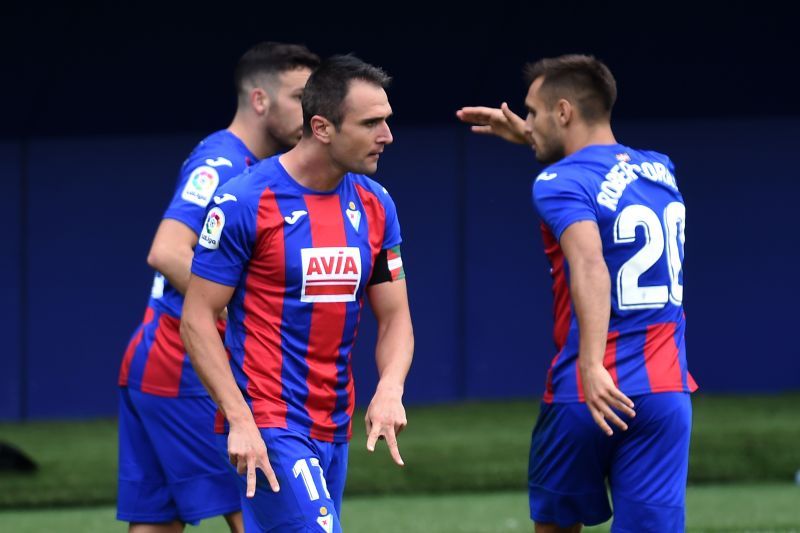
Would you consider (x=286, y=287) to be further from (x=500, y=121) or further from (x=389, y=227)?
(x=500, y=121)

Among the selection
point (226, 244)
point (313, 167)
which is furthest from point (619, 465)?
point (226, 244)

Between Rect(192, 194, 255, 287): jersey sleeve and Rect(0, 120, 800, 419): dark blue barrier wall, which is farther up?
Rect(192, 194, 255, 287): jersey sleeve

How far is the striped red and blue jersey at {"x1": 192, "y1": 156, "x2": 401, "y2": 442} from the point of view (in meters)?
4.35

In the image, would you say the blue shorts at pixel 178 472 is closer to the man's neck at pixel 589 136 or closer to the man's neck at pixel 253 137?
the man's neck at pixel 253 137

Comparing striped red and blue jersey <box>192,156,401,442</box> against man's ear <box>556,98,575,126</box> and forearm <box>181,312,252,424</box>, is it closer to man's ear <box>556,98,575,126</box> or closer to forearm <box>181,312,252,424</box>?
forearm <box>181,312,252,424</box>

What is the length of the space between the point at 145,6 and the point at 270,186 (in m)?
7.09

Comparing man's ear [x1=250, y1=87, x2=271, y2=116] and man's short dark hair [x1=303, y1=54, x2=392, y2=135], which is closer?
man's short dark hair [x1=303, y1=54, x2=392, y2=135]

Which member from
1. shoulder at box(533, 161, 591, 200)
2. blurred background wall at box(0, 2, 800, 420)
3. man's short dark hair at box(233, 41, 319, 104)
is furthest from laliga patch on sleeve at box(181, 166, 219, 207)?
blurred background wall at box(0, 2, 800, 420)

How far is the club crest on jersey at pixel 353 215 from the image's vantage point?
178 inches

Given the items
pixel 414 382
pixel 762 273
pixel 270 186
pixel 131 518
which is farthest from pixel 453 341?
pixel 270 186

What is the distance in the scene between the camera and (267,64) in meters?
5.79

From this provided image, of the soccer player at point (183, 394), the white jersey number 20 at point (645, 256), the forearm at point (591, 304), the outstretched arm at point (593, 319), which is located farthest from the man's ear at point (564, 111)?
the soccer player at point (183, 394)

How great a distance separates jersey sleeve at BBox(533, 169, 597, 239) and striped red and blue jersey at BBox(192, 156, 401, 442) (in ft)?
2.16

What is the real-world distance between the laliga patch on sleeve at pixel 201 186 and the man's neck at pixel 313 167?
916mm
